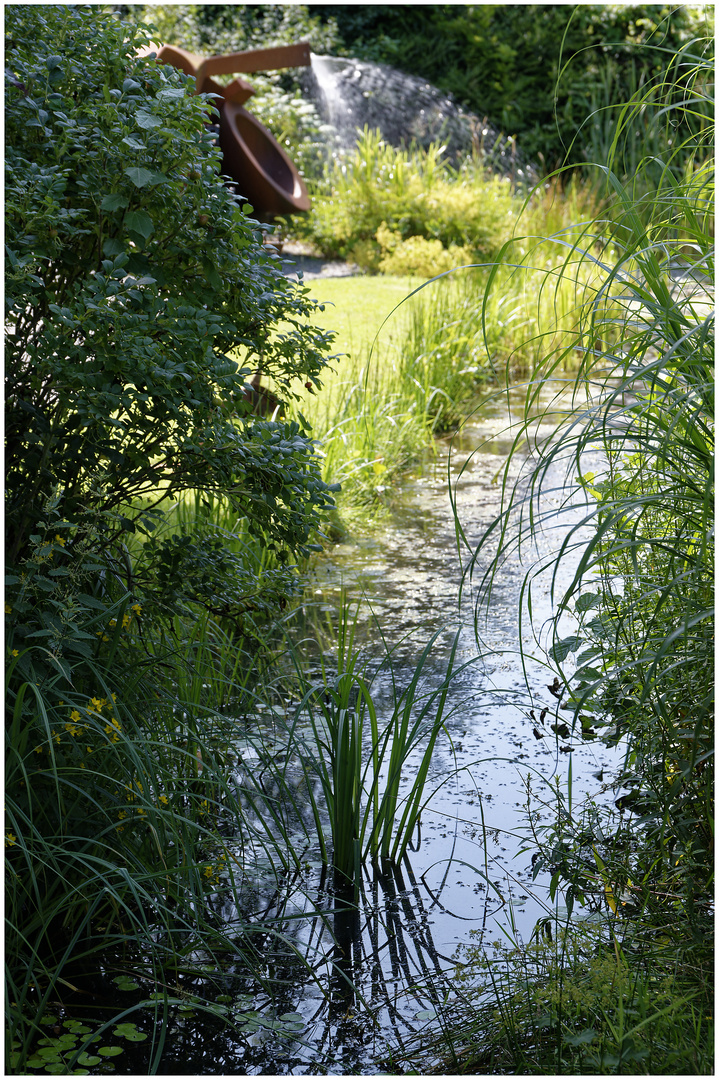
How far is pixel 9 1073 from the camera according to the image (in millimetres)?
1868

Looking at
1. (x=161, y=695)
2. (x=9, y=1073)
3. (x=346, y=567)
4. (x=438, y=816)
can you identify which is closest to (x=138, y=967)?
(x=9, y=1073)

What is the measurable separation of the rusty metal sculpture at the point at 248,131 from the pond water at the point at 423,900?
269 cm

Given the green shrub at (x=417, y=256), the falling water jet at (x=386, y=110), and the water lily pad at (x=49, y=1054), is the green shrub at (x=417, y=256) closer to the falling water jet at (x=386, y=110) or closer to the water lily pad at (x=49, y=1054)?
the falling water jet at (x=386, y=110)

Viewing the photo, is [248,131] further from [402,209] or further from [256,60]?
[402,209]

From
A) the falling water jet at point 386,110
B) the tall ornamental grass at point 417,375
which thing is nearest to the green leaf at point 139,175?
the tall ornamental grass at point 417,375

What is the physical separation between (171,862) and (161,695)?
0.48 m

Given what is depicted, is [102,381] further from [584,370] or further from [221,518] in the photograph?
[221,518]

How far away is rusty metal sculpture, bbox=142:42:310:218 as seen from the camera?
17.2ft

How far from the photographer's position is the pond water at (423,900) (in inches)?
80.0

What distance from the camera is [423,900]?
2.51m

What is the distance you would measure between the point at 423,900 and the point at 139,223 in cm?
181

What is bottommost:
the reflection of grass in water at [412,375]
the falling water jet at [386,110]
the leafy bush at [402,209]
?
the reflection of grass in water at [412,375]

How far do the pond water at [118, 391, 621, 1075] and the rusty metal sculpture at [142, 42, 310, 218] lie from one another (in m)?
2.69

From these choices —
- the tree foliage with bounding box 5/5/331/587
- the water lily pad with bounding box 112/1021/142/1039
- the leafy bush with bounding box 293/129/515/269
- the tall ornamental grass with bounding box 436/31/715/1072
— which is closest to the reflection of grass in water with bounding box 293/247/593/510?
the leafy bush with bounding box 293/129/515/269
